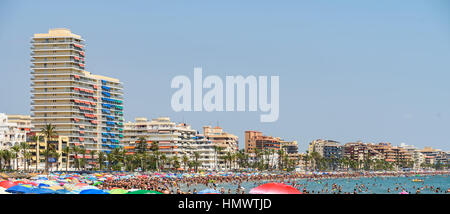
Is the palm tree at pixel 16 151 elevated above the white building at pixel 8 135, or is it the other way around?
the white building at pixel 8 135

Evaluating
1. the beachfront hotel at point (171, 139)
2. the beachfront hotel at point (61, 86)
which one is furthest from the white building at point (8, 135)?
the beachfront hotel at point (171, 139)

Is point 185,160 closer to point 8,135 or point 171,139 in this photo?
point 171,139

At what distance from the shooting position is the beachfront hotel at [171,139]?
180 m

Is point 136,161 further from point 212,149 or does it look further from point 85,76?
point 212,149

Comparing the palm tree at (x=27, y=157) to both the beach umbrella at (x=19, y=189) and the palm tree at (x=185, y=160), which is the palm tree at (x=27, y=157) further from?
the beach umbrella at (x=19, y=189)

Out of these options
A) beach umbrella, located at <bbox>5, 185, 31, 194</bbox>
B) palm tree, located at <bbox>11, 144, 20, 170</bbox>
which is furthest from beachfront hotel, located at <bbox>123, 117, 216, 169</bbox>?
beach umbrella, located at <bbox>5, 185, 31, 194</bbox>

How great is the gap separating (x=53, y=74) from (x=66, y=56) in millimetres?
5945

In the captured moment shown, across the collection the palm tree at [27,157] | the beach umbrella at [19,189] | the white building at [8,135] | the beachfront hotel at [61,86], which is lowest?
the palm tree at [27,157]

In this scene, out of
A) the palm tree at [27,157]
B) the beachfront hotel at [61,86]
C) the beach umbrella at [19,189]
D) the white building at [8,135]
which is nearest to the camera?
the beach umbrella at [19,189]

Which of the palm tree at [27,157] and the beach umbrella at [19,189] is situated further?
the palm tree at [27,157]

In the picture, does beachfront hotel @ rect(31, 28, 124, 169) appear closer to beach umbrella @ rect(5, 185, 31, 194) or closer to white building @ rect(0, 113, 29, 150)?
white building @ rect(0, 113, 29, 150)

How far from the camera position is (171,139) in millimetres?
179875

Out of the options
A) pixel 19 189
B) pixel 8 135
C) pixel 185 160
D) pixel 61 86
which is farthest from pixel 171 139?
pixel 19 189

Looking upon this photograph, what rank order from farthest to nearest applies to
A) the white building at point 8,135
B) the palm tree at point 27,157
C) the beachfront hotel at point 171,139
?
the beachfront hotel at point 171,139, the white building at point 8,135, the palm tree at point 27,157
